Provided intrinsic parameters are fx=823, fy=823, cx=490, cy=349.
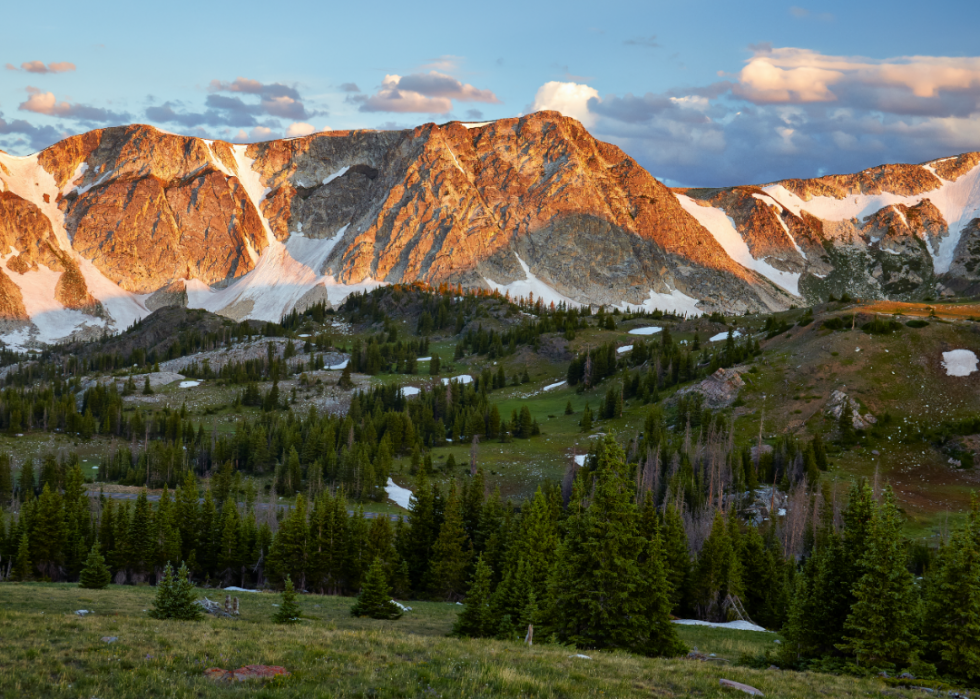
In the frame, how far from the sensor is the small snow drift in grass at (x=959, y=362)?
437 ft

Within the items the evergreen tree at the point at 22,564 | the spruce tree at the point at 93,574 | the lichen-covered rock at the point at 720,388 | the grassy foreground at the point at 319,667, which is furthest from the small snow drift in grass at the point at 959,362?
the evergreen tree at the point at 22,564

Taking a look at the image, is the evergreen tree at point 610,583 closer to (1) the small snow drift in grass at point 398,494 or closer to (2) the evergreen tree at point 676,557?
(2) the evergreen tree at point 676,557

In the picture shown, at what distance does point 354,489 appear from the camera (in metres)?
131

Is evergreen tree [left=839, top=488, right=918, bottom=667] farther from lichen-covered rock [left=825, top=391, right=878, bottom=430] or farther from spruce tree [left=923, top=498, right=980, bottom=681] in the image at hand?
lichen-covered rock [left=825, top=391, right=878, bottom=430]

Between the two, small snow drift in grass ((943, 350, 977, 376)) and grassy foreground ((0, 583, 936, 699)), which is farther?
small snow drift in grass ((943, 350, 977, 376))

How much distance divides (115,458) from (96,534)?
73.2m

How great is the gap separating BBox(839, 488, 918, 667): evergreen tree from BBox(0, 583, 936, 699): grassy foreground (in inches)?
217

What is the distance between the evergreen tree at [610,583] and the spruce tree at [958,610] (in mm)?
10119

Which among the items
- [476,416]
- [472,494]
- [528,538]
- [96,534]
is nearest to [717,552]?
[528,538]

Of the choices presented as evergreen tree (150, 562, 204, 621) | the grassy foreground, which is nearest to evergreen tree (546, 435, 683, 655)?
the grassy foreground

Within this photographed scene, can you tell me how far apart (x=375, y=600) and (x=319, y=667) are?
26.8 m

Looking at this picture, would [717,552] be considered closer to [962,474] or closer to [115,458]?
[962,474]

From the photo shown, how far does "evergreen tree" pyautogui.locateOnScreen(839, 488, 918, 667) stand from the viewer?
32.6 m

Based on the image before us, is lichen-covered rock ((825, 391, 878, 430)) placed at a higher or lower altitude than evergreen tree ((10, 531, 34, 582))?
higher
